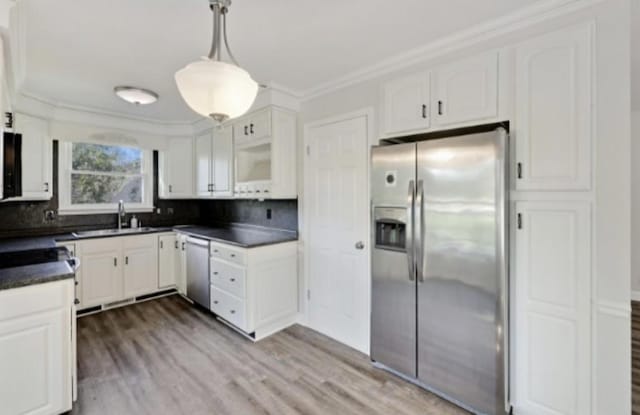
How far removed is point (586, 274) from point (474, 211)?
64 cm

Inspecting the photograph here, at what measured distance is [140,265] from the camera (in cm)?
391

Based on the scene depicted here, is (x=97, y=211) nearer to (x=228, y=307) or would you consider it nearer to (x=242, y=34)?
(x=228, y=307)

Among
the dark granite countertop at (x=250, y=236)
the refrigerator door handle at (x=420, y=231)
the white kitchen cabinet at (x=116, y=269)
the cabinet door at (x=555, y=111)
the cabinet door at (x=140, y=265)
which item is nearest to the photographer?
the cabinet door at (x=555, y=111)

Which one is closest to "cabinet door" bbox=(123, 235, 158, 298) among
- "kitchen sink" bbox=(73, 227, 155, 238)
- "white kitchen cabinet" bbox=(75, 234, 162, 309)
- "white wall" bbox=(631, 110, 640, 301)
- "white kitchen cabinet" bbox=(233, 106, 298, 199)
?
"white kitchen cabinet" bbox=(75, 234, 162, 309)

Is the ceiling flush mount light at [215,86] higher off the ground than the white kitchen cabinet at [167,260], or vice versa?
the ceiling flush mount light at [215,86]

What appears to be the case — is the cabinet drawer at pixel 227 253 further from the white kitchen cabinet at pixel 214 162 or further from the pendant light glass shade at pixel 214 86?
the pendant light glass shade at pixel 214 86

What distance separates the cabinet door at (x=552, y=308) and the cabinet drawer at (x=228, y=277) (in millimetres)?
2240

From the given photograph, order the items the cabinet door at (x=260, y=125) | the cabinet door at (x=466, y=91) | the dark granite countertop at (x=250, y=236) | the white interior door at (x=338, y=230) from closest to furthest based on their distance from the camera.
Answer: the cabinet door at (x=466, y=91) < the white interior door at (x=338, y=230) < the dark granite countertop at (x=250, y=236) < the cabinet door at (x=260, y=125)

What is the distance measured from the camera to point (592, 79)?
160 cm

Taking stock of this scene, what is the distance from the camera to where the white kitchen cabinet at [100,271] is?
3.47 metres

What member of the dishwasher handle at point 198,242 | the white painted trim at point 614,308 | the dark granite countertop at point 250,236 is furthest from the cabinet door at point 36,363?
the white painted trim at point 614,308

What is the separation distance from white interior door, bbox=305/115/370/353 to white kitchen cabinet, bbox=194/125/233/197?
1.17m

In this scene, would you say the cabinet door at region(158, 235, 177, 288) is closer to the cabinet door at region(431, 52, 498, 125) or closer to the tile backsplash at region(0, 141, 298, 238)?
the tile backsplash at region(0, 141, 298, 238)

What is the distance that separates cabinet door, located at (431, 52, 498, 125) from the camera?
1.94m
